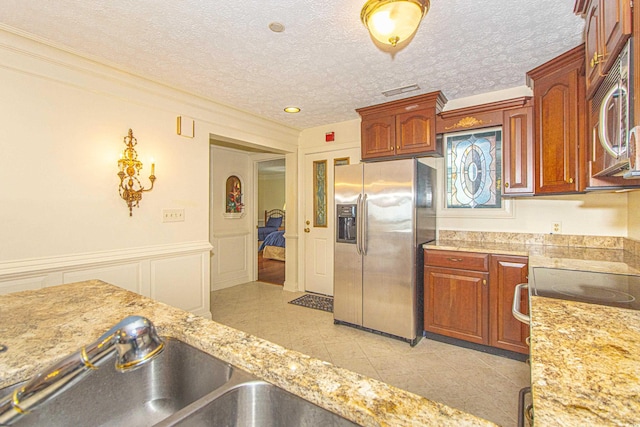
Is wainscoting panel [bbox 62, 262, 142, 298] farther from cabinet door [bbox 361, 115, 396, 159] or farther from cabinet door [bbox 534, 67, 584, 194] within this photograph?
cabinet door [bbox 534, 67, 584, 194]

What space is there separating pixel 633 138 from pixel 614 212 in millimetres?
2234

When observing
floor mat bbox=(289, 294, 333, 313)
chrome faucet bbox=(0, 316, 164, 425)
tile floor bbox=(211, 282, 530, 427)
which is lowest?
tile floor bbox=(211, 282, 530, 427)

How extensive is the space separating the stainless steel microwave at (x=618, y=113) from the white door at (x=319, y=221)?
2.96 metres

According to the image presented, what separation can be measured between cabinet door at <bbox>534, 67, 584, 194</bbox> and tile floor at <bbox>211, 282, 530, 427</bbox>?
4.80 ft

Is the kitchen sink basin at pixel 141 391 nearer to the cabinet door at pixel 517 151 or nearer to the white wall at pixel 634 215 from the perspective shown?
the cabinet door at pixel 517 151

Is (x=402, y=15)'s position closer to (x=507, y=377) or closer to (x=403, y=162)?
(x=403, y=162)

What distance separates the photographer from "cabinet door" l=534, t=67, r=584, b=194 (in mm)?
2102

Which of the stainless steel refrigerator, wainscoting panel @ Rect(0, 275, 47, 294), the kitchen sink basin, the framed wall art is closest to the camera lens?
the kitchen sink basin

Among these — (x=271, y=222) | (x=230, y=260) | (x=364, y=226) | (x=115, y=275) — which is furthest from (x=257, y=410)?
(x=271, y=222)

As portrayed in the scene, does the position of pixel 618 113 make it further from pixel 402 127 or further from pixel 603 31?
pixel 402 127

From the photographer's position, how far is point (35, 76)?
212 cm

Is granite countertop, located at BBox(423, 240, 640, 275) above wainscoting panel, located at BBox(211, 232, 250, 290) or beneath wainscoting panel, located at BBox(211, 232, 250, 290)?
above

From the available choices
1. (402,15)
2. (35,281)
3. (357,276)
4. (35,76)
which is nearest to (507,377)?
(357,276)

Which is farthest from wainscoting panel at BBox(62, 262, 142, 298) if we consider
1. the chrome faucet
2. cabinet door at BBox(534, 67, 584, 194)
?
cabinet door at BBox(534, 67, 584, 194)
